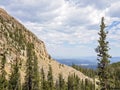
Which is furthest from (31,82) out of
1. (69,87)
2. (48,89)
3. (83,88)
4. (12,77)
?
(83,88)

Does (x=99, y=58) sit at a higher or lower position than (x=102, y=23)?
lower

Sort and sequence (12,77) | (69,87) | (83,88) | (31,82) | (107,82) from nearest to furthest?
(107,82)
(31,82)
(12,77)
(69,87)
(83,88)

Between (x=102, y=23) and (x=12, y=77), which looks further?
(x=12, y=77)

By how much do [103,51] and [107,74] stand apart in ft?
12.0

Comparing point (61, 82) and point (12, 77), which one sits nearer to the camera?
point (12, 77)

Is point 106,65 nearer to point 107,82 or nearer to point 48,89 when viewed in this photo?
point 107,82

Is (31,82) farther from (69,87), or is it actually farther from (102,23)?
(69,87)

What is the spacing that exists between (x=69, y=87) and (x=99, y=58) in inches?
4768

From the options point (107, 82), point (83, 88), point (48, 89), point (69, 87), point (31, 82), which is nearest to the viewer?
point (107, 82)

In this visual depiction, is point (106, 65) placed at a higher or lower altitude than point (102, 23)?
lower

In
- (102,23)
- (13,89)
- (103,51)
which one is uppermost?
(102,23)

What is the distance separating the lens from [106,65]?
41.3 meters

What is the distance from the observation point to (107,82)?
40750mm

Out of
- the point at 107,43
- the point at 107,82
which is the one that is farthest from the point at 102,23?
the point at 107,82
